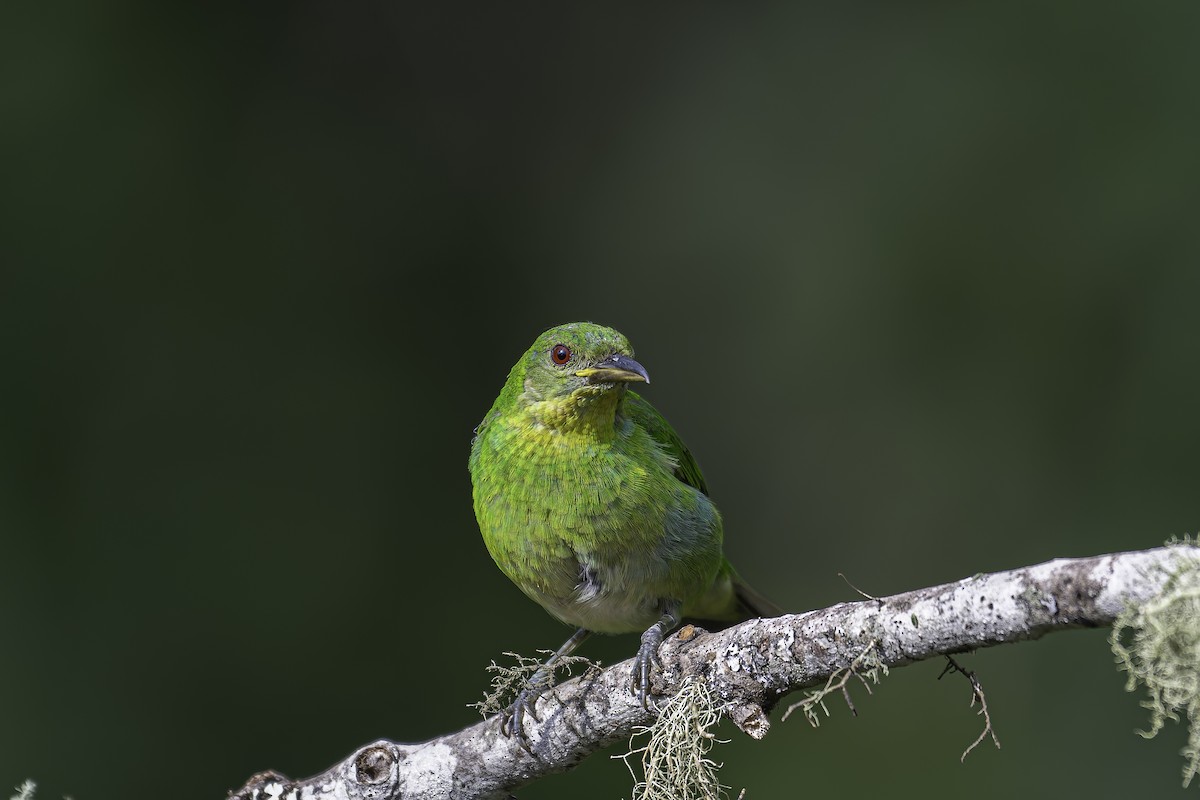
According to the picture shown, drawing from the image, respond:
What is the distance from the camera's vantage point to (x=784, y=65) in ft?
22.5

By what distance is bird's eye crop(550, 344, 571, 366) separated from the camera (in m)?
→ 3.68

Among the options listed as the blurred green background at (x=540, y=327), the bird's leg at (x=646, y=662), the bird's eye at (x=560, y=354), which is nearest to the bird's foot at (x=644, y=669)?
the bird's leg at (x=646, y=662)

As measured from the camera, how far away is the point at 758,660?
2.46m

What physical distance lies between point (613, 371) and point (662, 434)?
0.36m

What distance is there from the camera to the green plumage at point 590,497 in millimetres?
3416

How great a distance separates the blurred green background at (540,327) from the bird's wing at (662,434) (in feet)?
6.92

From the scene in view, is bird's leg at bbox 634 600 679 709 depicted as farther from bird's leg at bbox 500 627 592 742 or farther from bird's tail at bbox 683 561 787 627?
bird's tail at bbox 683 561 787 627

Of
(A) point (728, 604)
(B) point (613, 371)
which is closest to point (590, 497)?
(B) point (613, 371)

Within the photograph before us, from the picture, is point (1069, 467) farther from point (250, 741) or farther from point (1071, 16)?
point (250, 741)

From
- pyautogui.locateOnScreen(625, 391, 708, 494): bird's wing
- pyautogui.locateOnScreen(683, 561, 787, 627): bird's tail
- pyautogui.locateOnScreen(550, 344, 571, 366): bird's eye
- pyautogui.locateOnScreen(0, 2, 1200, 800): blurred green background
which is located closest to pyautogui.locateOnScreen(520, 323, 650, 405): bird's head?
Answer: pyautogui.locateOnScreen(550, 344, 571, 366): bird's eye

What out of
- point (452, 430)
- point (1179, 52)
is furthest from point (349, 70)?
point (1179, 52)

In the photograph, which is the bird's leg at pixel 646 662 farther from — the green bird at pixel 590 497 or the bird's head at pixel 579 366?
the bird's head at pixel 579 366

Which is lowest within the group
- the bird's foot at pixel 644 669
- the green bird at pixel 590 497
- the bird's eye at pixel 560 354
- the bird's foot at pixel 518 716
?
the bird's foot at pixel 518 716

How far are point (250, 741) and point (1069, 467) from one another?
4292 millimetres
